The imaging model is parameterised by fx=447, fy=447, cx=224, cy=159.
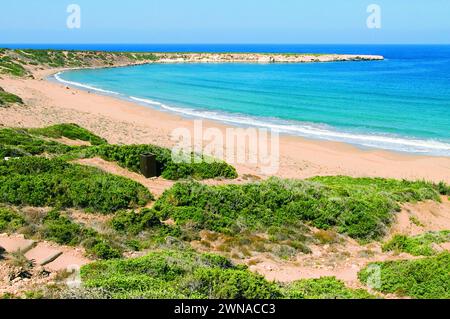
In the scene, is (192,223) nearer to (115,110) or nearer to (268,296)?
(268,296)

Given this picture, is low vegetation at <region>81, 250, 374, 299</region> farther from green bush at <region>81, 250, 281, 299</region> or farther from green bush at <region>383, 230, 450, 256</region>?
green bush at <region>383, 230, 450, 256</region>

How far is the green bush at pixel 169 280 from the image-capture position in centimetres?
659

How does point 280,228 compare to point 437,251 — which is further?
point 280,228

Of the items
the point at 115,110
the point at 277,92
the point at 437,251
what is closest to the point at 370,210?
the point at 437,251

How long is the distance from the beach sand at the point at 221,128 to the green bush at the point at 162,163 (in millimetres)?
3010

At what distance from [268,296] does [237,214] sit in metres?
5.72

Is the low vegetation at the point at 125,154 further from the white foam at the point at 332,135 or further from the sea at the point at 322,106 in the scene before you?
the white foam at the point at 332,135

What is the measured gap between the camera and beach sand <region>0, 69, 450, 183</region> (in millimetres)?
22781

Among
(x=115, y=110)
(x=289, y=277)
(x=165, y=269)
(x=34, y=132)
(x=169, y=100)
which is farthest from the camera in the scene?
(x=169, y=100)

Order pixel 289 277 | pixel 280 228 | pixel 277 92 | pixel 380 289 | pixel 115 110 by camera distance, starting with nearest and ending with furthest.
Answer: pixel 380 289
pixel 289 277
pixel 280 228
pixel 115 110
pixel 277 92

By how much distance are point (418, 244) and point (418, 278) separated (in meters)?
3.17

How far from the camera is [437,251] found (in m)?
11.0

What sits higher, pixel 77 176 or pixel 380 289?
pixel 77 176

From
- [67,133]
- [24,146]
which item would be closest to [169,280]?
[24,146]
